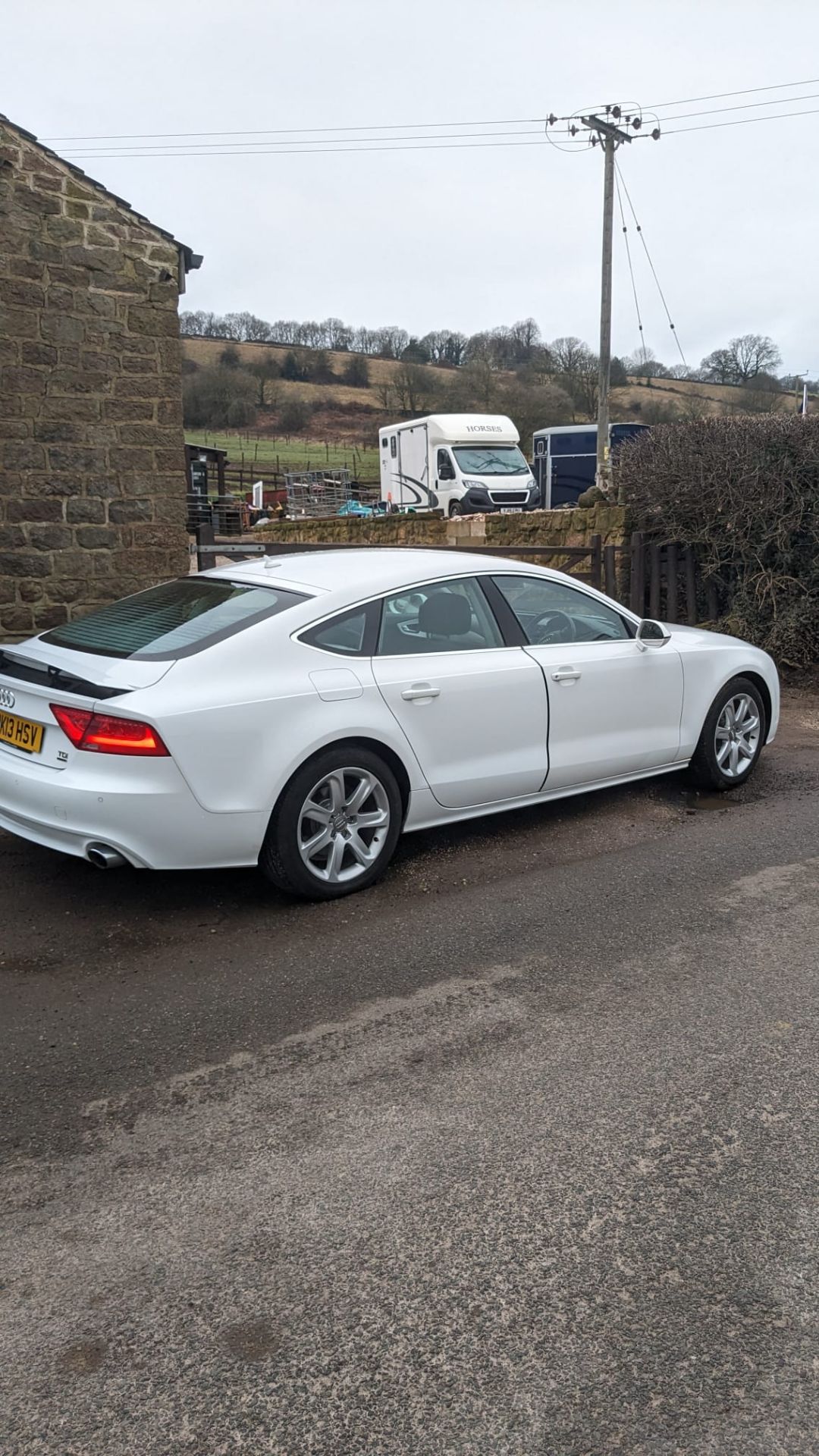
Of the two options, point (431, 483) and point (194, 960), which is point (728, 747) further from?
point (431, 483)

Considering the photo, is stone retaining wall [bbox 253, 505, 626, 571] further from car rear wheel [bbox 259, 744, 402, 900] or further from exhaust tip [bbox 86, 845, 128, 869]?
exhaust tip [bbox 86, 845, 128, 869]

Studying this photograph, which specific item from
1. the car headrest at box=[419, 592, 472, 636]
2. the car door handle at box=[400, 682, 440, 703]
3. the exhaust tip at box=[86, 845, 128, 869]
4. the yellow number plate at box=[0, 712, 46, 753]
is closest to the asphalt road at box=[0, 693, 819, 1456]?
the exhaust tip at box=[86, 845, 128, 869]

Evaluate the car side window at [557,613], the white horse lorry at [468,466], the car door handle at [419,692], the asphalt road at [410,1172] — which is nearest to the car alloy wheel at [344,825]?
the asphalt road at [410,1172]

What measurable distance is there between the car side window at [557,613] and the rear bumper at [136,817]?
77.3 inches

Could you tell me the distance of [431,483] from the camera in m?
24.5

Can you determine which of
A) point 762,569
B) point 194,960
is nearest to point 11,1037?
point 194,960

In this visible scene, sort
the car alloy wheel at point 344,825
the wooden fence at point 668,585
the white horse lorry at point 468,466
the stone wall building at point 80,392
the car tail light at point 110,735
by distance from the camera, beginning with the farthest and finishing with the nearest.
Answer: the white horse lorry at point 468,466 < the wooden fence at point 668,585 < the stone wall building at point 80,392 < the car alloy wheel at point 344,825 < the car tail light at point 110,735

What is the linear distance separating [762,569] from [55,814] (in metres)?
7.99

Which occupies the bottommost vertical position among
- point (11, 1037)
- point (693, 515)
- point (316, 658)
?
point (11, 1037)

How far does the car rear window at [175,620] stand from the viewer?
455 centimetres

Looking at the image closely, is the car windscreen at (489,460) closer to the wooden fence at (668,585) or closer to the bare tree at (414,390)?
the wooden fence at (668,585)

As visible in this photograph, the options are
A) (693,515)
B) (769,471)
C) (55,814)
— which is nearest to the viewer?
(55,814)

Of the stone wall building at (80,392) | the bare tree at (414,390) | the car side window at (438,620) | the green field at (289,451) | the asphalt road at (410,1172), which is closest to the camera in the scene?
the asphalt road at (410,1172)

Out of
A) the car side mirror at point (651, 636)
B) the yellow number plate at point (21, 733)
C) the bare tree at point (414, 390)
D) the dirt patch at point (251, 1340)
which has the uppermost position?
the bare tree at point (414, 390)
